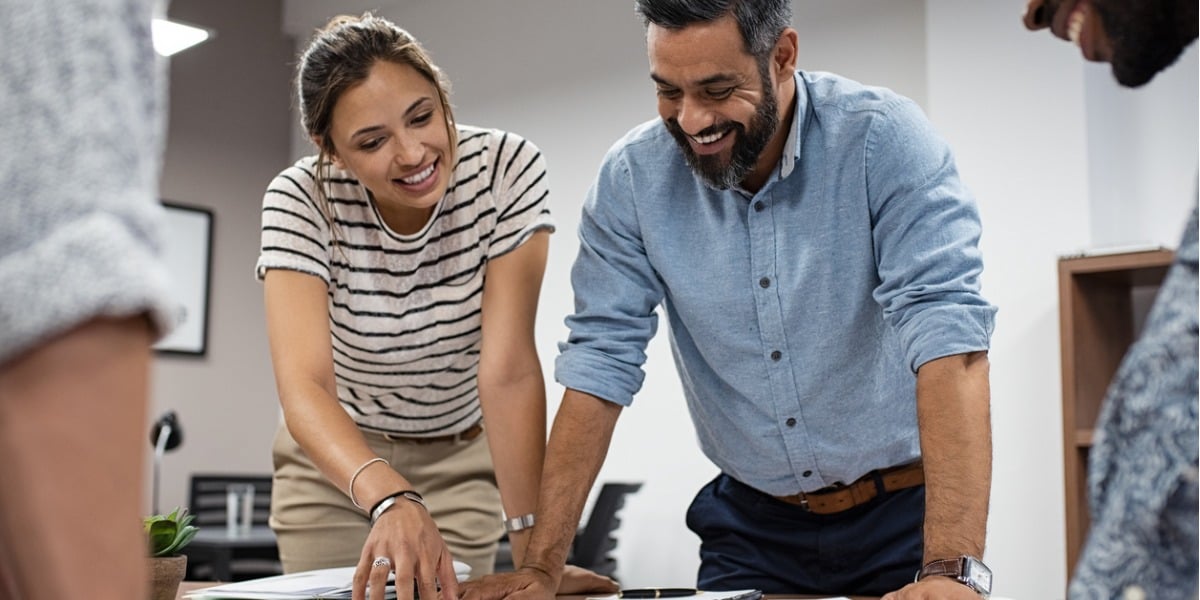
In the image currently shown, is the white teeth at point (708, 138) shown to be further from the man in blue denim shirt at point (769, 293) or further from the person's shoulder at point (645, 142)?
the person's shoulder at point (645, 142)

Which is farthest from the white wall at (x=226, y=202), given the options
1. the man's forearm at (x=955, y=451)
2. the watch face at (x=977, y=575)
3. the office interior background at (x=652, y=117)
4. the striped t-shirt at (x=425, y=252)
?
the watch face at (x=977, y=575)

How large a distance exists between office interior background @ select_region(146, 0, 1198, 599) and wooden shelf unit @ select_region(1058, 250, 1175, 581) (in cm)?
17

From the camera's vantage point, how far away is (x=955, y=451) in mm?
1449

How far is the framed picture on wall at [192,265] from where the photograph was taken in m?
5.63

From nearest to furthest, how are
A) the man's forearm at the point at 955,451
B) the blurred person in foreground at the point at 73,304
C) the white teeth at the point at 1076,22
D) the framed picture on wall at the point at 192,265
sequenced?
1. the blurred person in foreground at the point at 73,304
2. the white teeth at the point at 1076,22
3. the man's forearm at the point at 955,451
4. the framed picture on wall at the point at 192,265

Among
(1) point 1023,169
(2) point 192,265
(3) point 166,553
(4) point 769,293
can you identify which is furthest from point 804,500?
(2) point 192,265

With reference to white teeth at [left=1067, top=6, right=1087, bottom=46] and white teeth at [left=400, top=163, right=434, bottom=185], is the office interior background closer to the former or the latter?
white teeth at [left=400, top=163, right=434, bottom=185]

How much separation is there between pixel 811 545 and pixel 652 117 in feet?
10.1

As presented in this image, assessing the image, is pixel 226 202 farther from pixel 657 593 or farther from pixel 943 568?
pixel 943 568

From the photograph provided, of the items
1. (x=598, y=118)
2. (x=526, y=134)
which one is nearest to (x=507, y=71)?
(x=526, y=134)

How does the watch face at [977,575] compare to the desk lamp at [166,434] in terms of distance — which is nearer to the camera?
the watch face at [977,575]

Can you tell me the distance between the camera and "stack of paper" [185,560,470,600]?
4.57ft

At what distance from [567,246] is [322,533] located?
307 centimetres

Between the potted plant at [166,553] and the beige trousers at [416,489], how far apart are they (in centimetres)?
52
